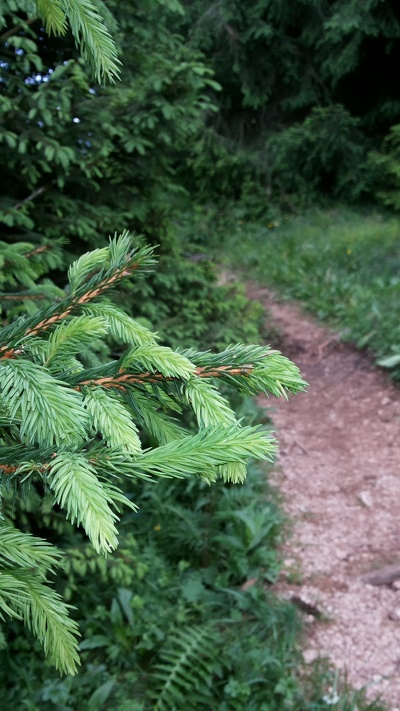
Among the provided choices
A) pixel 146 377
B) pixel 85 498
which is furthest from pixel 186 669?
pixel 85 498

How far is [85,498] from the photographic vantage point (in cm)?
85

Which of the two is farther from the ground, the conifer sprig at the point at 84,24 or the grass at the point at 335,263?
the conifer sprig at the point at 84,24

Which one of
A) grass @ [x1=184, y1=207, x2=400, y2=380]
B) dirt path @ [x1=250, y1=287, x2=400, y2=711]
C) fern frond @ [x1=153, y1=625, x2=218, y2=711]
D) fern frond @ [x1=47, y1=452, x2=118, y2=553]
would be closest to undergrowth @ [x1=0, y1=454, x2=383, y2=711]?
fern frond @ [x1=153, y1=625, x2=218, y2=711]

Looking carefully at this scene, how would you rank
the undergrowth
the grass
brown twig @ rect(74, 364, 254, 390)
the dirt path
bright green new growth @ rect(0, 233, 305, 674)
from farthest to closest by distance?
the grass
the dirt path
the undergrowth
brown twig @ rect(74, 364, 254, 390)
bright green new growth @ rect(0, 233, 305, 674)

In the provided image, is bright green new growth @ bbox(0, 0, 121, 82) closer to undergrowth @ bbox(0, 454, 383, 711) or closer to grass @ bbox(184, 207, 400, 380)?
undergrowth @ bbox(0, 454, 383, 711)

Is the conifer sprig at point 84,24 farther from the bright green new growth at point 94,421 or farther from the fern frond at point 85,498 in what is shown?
the fern frond at point 85,498

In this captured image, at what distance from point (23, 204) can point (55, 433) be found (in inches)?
102

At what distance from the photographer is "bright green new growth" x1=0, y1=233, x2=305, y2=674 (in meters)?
0.93

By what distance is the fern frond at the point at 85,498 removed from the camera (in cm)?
83

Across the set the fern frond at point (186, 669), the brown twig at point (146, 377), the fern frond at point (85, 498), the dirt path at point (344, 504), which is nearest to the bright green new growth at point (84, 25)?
the brown twig at point (146, 377)

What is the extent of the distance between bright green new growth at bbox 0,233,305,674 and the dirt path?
2.50m

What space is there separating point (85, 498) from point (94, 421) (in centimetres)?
19

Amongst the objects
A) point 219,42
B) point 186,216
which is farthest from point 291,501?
point 219,42

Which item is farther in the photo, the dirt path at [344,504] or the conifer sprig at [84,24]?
the dirt path at [344,504]
